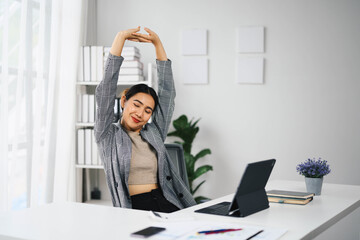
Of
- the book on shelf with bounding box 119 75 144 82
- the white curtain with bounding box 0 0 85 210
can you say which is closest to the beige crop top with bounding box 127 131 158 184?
the white curtain with bounding box 0 0 85 210

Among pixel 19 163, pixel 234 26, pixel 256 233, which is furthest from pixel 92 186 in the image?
pixel 256 233

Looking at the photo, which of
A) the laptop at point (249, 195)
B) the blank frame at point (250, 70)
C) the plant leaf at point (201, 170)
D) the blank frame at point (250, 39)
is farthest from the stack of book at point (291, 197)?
the blank frame at point (250, 39)

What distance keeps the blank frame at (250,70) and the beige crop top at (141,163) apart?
1.72 metres

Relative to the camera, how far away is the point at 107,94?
6.83ft

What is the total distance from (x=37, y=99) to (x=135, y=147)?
1.29m

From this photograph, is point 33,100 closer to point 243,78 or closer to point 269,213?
point 243,78

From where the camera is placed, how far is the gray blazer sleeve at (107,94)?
6.73ft

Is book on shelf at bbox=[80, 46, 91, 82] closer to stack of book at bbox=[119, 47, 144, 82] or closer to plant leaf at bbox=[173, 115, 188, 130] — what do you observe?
stack of book at bbox=[119, 47, 144, 82]

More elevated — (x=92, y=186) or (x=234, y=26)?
(x=234, y=26)

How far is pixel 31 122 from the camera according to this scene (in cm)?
312

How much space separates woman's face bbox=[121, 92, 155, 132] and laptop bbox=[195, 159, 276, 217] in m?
0.67

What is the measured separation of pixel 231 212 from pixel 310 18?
2522 millimetres

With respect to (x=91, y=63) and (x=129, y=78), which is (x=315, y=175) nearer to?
(x=129, y=78)

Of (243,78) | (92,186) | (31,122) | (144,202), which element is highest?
(243,78)
